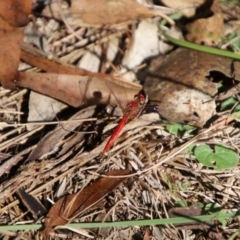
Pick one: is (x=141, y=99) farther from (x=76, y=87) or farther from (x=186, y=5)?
(x=186, y=5)

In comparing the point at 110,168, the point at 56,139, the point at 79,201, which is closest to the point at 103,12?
the point at 56,139

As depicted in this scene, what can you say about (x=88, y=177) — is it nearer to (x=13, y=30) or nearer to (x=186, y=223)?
(x=186, y=223)

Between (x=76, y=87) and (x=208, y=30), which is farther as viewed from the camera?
(x=208, y=30)

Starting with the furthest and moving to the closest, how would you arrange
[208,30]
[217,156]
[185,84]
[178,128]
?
1. [208,30]
2. [185,84]
3. [178,128]
4. [217,156]

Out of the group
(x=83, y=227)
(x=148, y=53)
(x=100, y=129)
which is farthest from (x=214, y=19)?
(x=83, y=227)

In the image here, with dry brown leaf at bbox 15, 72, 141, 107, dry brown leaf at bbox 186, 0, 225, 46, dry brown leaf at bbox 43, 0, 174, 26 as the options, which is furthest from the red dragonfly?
dry brown leaf at bbox 43, 0, 174, 26

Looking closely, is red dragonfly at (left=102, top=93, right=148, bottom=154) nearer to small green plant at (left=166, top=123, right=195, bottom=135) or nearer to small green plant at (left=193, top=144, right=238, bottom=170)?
small green plant at (left=166, top=123, right=195, bottom=135)

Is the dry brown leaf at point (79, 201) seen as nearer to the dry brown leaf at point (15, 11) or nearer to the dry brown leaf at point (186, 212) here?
the dry brown leaf at point (186, 212)

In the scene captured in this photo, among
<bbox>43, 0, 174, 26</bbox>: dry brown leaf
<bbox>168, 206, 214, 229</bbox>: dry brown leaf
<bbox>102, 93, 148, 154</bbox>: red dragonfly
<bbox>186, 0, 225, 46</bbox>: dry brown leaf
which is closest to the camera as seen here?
<bbox>168, 206, 214, 229</bbox>: dry brown leaf
